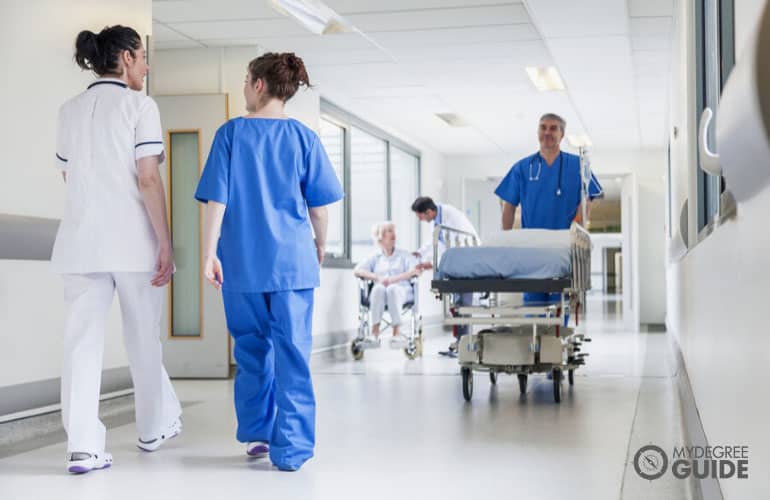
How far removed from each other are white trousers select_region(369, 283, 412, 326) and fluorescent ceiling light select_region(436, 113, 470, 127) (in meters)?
2.32

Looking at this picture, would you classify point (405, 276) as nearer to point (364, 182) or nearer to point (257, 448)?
point (364, 182)

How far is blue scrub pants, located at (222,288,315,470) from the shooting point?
3.19 metres

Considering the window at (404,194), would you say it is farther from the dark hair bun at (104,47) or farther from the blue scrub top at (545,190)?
the dark hair bun at (104,47)

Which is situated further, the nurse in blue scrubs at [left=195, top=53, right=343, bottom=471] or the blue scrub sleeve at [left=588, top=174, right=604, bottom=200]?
the blue scrub sleeve at [left=588, top=174, right=604, bottom=200]

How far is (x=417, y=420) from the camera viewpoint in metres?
4.34

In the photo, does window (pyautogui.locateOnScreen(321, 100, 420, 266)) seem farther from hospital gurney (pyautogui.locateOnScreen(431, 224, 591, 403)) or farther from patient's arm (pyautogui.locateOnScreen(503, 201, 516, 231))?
hospital gurney (pyautogui.locateOnScreen(431, 224, 591, 403))

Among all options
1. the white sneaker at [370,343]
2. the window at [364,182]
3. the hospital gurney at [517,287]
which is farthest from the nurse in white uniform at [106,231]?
the window at [364,182]

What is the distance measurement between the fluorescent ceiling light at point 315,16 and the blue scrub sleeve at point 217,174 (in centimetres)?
263

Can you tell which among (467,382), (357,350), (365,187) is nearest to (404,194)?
(365,187)

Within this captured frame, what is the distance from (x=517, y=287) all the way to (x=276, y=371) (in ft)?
6.25

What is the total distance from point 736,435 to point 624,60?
6.21 metres

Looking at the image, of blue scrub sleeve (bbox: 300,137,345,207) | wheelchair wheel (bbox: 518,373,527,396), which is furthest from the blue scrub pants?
wheelchair wheel (bbox: 518,373,527,396)

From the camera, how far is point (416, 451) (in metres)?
3.52

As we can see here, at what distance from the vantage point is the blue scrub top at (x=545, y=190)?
5.61 metres
